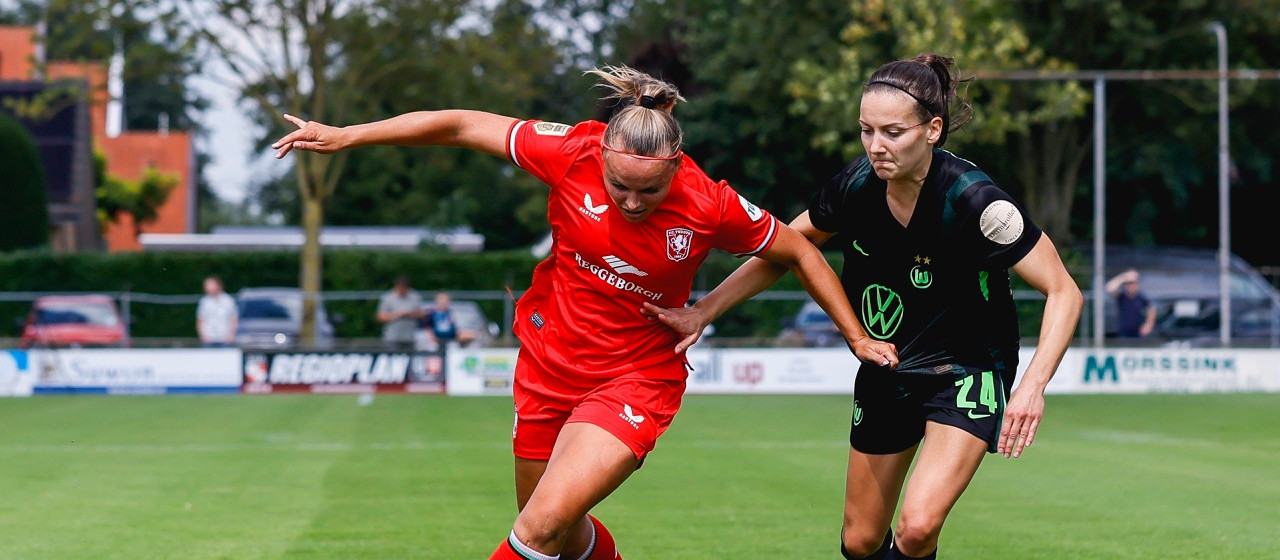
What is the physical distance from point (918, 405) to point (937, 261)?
21.8 inches

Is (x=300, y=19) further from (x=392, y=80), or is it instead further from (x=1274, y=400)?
(x=1274, y=400)

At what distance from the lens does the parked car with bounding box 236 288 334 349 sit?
26.8 metres

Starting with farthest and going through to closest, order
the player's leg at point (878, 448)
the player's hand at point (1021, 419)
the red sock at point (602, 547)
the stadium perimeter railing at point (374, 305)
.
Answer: the stadium perimeter railing at point (374, 305)
the red sock at point (602, 547)
the player's leg at point (878, 448)
the player's hand at point (1021, 419)

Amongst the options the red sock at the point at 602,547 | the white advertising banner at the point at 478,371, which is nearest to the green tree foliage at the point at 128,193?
the white advertising banner at the point at 478,371

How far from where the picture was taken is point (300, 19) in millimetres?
26969

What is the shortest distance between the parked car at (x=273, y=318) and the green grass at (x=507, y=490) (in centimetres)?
913

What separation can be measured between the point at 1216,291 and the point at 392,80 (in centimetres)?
1665

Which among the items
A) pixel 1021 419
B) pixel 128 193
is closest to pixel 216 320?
pixel 1021 419

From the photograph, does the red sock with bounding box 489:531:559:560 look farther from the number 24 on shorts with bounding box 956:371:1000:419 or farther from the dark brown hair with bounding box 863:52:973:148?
the dark brown hair with bounding box 863:52:973:148

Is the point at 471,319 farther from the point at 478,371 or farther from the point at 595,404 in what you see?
the point at 595,404

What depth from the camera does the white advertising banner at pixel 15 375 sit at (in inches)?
839

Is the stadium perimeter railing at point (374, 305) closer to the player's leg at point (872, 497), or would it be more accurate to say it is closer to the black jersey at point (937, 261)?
the player's leg at point (872, 497)

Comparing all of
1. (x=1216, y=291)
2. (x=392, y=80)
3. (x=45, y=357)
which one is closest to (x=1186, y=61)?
(x=1216, y=291)

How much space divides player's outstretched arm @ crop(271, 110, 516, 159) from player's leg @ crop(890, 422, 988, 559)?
1896 mm
